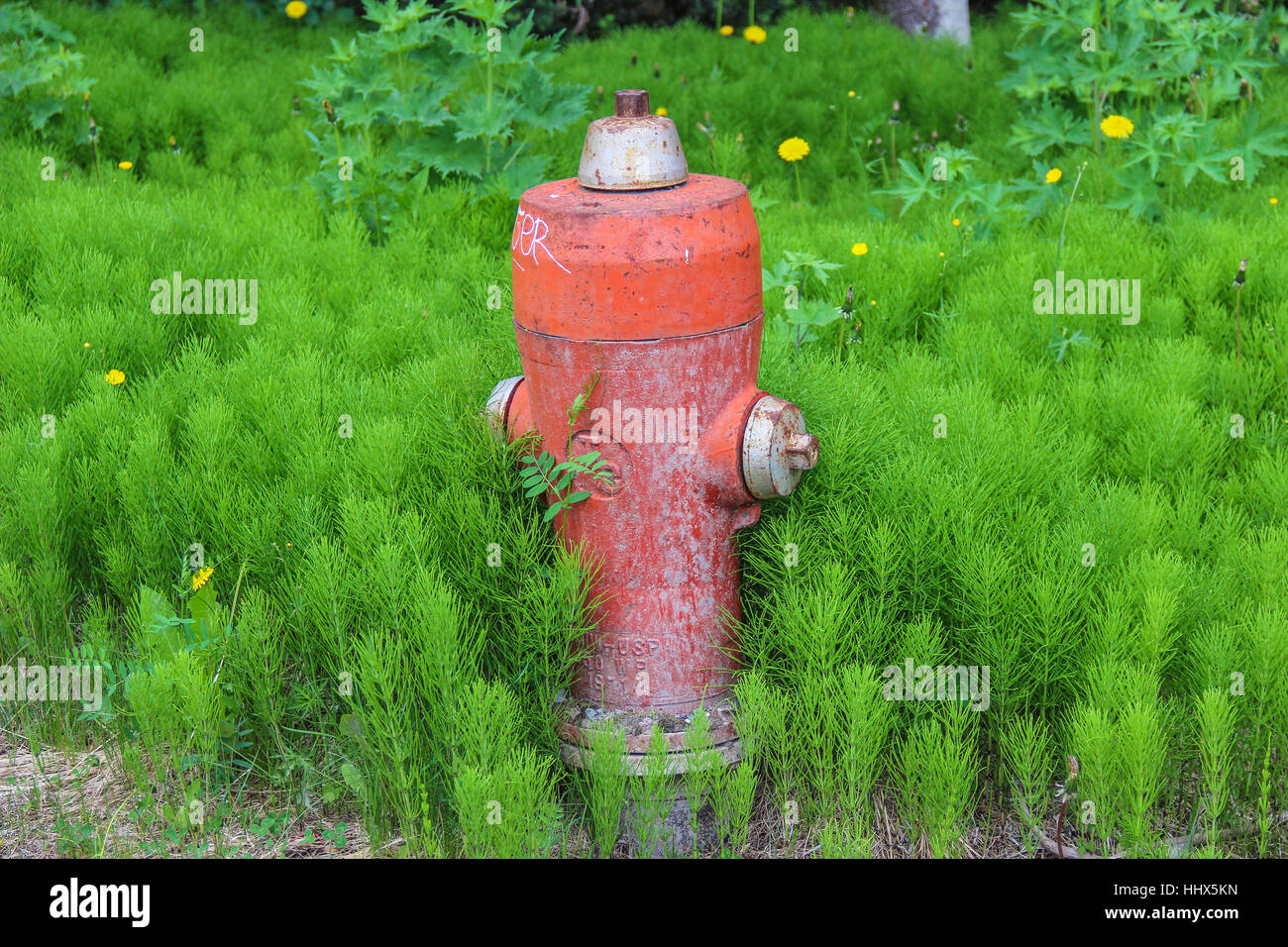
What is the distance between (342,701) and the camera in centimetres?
245

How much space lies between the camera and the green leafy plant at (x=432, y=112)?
4402mm

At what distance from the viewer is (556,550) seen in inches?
93.9

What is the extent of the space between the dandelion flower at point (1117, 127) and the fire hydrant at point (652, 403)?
295 cm

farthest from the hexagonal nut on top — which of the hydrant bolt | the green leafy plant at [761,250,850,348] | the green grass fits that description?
the green leafy plant at [761,250,850,348]

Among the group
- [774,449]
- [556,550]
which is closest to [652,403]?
[774,449]

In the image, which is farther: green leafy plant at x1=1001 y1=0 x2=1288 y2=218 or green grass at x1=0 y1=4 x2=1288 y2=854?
green leafy plant at x1=1001 y1=0 x2=1288 y2=218

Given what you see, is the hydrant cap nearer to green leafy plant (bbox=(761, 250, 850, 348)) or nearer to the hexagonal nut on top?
the hexagonal nut on top

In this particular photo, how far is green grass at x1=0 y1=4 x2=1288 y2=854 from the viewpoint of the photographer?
7.27 ft

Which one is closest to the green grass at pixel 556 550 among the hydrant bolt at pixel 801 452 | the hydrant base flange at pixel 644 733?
the hydrant base flange at pixel 644 733

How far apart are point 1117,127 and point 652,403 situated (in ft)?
10.9

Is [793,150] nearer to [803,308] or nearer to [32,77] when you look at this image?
[803,308]

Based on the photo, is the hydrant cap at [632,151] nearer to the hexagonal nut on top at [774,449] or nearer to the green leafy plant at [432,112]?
the hexagonal nut on top at [774,449]
